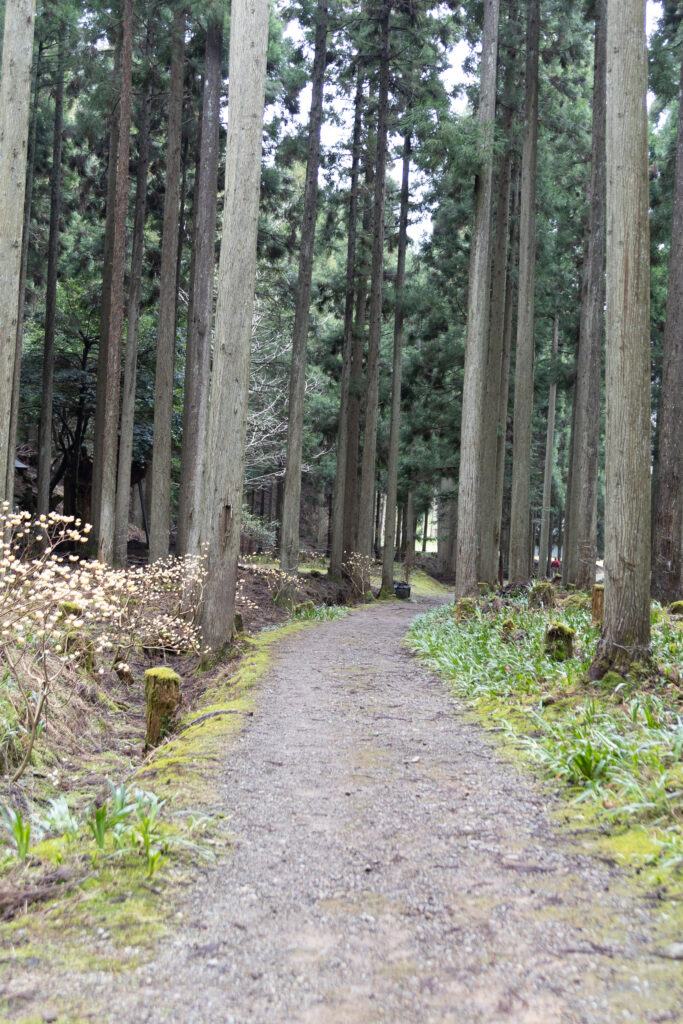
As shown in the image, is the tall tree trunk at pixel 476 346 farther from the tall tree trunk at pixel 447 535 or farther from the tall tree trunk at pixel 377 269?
the tall tree trunk at pixel 447 535

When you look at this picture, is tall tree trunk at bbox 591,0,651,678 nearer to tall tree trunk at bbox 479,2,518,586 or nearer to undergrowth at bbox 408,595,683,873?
undergrowth at bbox 408,595,683,873

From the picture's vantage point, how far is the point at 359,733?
5258mm

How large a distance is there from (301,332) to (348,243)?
19.8 feet

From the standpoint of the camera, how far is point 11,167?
7.29m

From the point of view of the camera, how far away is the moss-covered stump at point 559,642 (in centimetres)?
689

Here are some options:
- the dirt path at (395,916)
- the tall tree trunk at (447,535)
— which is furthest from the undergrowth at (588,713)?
the tall tree trunk at (447,535)

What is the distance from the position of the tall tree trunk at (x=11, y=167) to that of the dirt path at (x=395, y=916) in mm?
5010

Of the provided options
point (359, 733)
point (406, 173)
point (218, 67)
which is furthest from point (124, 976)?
point (406, 173)

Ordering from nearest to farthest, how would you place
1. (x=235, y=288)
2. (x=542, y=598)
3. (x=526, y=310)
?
(x=235, y=288) < (x=542, y=598) < (x=526, y=310)

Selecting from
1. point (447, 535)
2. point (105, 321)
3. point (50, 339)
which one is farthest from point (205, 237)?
point (447, 535)

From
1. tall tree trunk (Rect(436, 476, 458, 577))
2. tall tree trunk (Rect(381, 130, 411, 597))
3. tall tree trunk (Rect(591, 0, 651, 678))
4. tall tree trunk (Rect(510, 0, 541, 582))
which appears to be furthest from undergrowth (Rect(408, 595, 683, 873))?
tall tree trunk (Rect(436, 476, 458, 577))

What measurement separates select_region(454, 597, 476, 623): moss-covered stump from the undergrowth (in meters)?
1.99

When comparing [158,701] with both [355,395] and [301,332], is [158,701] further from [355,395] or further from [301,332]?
[355,395]

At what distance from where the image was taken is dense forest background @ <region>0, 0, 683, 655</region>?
41.6ft
